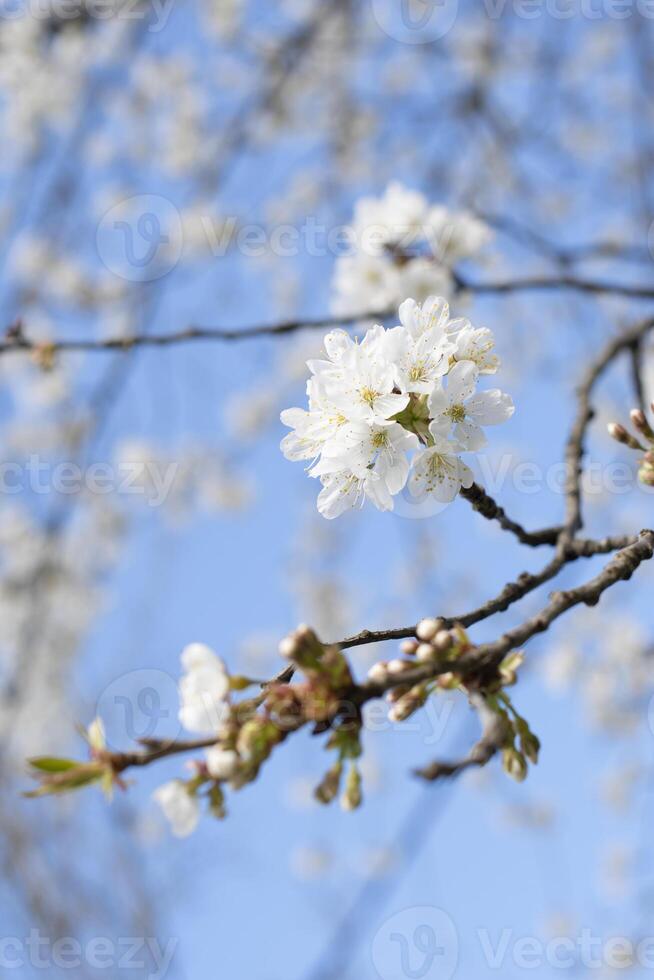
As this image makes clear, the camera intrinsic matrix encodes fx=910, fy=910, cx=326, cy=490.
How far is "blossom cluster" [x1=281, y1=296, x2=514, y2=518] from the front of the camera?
41.8 inches

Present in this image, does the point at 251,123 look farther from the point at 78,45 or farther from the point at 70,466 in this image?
the point at 70,466

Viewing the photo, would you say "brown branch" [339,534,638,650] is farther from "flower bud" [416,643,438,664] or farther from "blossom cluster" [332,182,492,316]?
"blossom cluster" [332,182,492,316]

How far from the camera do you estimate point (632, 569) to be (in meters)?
0.97

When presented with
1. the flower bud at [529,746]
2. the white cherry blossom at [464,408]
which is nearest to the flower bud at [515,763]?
the flower bud at [529,746]

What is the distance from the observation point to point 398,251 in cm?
229

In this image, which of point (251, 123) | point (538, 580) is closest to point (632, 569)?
point (538, 580)

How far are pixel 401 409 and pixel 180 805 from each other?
0.49 m

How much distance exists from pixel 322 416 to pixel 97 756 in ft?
1.63

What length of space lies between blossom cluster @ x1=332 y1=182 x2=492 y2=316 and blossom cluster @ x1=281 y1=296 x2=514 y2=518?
112cm

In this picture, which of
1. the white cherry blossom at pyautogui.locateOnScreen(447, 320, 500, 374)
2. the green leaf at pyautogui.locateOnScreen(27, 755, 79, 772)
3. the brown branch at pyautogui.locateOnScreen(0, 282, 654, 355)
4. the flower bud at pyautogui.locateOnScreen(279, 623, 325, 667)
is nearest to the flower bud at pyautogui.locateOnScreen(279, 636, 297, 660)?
the flower bud at pyautogui.locateOnScreen(279, 623, 325, 667)

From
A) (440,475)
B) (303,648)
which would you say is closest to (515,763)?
(303,648)

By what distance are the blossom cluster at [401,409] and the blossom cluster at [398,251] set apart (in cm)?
112

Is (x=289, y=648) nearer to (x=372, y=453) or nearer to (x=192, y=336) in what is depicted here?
(x=372, y=453)

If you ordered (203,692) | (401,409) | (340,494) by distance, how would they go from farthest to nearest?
1. (340,494)
2. (401,409)
3. (203,692)
